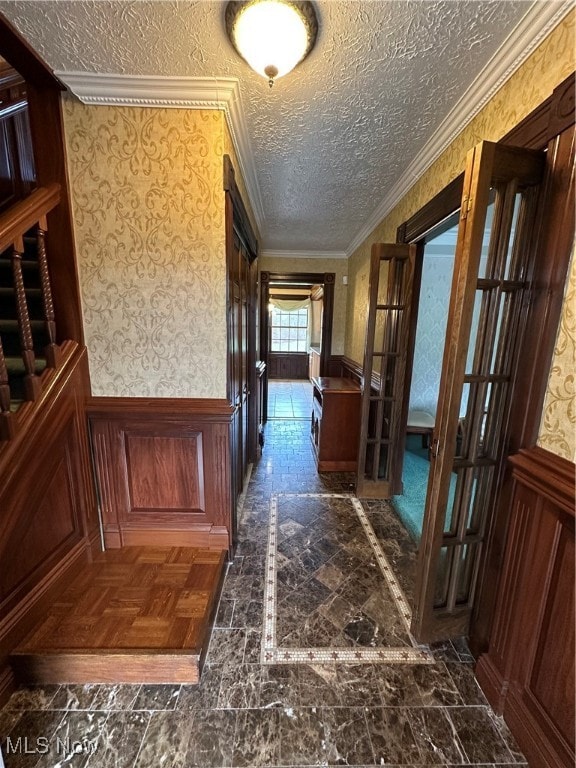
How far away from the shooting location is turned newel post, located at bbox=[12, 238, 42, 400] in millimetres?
1295

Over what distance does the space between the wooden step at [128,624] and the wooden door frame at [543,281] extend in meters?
1.30

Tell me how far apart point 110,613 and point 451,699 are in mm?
1520

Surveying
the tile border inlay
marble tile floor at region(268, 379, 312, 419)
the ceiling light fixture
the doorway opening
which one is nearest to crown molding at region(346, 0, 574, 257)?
the ceiling light fixture

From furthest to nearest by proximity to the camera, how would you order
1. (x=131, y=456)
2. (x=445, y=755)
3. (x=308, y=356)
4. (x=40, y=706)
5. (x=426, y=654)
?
(x=308, y=356)
(x=131, y=456)
(x=426, y=654)
(x=40, y=706)
(x=445, y=755)

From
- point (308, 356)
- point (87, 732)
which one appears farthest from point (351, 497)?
point (308, 356)

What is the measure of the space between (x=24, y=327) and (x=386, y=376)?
2430 mm

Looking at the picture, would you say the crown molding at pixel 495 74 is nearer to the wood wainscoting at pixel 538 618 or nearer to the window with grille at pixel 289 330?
the wood wainscoting at pixel 538 618

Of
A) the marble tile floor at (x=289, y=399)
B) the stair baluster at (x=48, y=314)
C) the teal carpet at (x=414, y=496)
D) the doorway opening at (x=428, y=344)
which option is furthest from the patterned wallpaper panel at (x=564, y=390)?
the marble tile floor at (x=289, y=399)

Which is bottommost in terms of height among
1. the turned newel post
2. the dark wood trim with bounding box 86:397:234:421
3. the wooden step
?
the wooden step

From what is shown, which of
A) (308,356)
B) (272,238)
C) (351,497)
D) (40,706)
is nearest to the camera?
(40,706)

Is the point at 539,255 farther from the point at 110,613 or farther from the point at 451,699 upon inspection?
the point at 110,613

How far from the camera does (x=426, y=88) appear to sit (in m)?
1.48

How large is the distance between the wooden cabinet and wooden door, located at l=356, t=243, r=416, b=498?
12.3 inches

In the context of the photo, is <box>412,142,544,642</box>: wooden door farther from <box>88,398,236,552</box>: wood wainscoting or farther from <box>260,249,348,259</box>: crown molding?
<box>260,249,348,259</box>: crown molding
